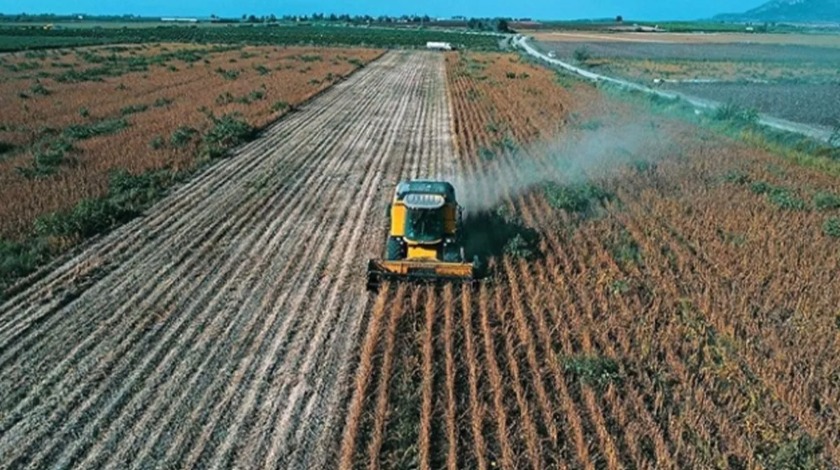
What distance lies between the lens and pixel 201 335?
32.8 ft

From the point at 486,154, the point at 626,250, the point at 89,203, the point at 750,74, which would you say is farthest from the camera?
A: the point at 750,74

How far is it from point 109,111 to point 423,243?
2381 cm

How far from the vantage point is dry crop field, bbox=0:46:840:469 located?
764 cm

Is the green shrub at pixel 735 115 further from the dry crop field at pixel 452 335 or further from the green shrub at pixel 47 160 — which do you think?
the green shrub at pixel 47 160

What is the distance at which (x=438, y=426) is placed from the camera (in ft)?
26.0

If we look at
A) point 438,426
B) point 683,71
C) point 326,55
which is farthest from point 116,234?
point 326,55

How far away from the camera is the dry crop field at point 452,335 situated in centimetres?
764

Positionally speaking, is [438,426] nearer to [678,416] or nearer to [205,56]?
[678,416]

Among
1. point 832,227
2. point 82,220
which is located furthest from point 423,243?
point 832,227

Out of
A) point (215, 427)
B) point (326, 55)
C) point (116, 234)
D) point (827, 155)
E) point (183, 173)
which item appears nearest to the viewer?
point (215, 427)

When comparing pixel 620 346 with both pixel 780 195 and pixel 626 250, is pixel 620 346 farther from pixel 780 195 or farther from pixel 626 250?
pixel 780 195

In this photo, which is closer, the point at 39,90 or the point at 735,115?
the point at 735,115

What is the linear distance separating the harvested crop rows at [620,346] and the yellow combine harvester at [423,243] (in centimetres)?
37

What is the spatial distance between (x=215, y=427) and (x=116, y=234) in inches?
315
